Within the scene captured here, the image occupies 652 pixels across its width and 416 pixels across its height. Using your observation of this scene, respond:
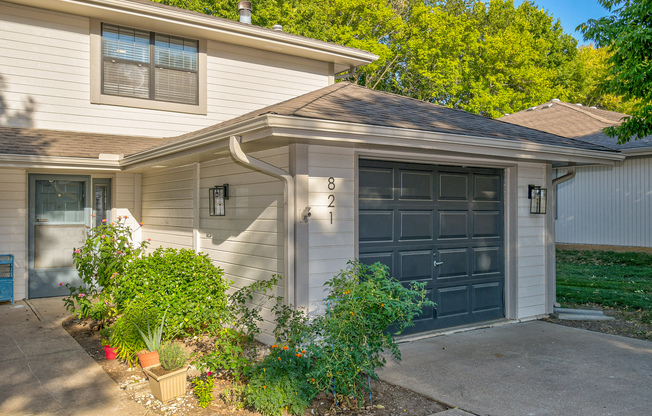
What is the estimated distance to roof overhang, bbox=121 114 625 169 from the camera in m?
4.42

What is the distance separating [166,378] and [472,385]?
265 centimetres

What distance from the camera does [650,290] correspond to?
9047mm

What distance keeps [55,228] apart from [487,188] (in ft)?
23.4

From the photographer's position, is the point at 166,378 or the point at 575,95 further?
the point at 575,95

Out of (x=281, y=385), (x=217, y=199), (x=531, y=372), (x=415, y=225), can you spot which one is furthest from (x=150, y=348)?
(x=531, y=372)

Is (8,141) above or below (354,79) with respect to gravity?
below

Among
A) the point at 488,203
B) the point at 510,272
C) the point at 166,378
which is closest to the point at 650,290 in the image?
the point at 510,272

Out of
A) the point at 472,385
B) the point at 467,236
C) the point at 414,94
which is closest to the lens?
the point at 472,385

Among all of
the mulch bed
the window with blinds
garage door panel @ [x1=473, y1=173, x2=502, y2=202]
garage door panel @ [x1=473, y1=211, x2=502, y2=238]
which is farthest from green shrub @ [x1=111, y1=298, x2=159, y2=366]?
the window with blinds

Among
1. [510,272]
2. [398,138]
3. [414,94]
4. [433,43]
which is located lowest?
[510,272]

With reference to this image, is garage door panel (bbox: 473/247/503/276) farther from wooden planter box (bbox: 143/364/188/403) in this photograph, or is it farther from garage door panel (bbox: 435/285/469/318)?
wooden planter box (bbox: 143/364/188/403)

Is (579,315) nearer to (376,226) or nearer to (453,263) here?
(453,263)

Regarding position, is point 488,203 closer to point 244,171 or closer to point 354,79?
point 244,171

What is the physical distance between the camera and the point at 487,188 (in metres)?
6.88
